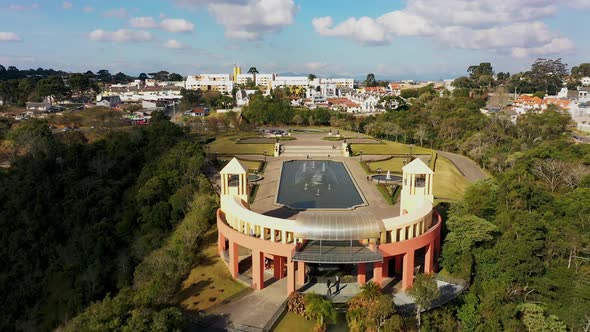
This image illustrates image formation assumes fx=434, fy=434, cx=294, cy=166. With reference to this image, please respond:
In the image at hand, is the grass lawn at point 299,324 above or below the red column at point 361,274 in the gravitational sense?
below

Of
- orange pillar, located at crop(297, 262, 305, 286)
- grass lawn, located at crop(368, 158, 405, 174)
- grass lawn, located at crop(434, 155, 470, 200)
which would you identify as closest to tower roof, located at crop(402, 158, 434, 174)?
orange pillar, located at crop(297, 262, 305, 286)

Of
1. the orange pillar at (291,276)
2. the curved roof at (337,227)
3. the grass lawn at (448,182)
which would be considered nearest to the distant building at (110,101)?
the grass lawn at (448,182)

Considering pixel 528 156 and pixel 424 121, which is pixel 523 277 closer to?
pixel 528 156

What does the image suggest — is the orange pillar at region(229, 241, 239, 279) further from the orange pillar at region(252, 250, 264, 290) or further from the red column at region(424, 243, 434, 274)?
the red column at region(424, 243, 434, 274)

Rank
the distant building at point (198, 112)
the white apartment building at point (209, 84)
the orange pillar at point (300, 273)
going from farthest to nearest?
the white apartment building at point (209, 84), the distant building at point (198, 112), the orange pillar at point (300, 273)

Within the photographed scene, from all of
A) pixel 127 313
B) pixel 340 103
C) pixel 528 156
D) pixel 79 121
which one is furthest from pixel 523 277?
pixel 340 103

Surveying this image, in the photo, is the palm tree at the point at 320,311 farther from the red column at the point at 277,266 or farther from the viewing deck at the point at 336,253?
the red column at the point at 277,266

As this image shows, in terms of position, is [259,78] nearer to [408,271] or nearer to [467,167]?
[467,167]

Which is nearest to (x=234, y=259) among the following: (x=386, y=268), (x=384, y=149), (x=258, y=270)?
(x=258, y=270)
